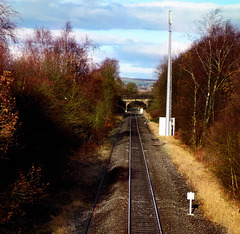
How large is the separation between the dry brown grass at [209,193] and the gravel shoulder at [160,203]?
333mm

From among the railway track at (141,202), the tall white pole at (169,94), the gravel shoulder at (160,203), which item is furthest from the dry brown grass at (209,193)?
the tall white pole at (169,94)

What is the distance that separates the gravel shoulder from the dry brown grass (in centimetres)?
33

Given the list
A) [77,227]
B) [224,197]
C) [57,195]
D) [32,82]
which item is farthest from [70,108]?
[224,197]

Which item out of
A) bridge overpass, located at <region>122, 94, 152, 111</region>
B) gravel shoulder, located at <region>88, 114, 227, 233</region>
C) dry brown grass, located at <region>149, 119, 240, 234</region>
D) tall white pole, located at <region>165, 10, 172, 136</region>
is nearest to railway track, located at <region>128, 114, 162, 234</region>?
gravel shoulder, located at <region>88, 114, 227, 233</region>

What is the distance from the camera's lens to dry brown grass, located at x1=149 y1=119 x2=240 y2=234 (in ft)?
31.9

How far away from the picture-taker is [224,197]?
37.8ft

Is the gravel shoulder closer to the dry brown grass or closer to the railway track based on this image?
the railway track

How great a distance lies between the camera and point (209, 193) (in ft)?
39.3

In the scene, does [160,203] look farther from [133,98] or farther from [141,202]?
[133,98]

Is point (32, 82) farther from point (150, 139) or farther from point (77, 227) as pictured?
point (150, 139)

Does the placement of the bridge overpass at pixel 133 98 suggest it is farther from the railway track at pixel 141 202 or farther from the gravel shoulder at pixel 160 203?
the railway track at pixel 141 202

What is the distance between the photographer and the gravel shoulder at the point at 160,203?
925 cm

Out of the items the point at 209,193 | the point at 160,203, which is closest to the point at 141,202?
the point at 160,203

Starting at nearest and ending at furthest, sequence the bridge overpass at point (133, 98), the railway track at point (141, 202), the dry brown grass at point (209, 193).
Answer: the railway track at point (141, 202) < the dry brown grass at point (209, 193) < the bridge overpass at point (133, 98)
